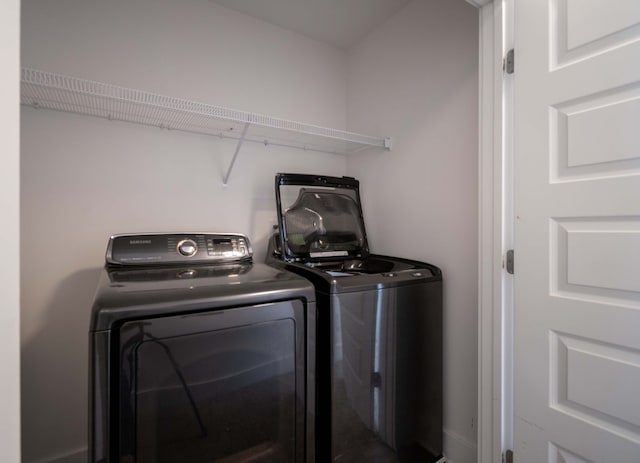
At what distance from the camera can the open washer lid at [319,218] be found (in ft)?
5.70

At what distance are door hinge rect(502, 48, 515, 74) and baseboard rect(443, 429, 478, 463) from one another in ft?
5.78

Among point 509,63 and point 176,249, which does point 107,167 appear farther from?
point 509,63

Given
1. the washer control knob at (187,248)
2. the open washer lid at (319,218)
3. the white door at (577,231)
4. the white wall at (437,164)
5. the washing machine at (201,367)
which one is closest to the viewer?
the washing machine at (201,367)

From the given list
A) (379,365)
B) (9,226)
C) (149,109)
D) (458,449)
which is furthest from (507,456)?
(149,109)

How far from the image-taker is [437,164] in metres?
1.65

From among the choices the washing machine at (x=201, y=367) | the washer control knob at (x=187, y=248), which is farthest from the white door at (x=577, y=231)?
the washer control knob at (x=187, y=248)

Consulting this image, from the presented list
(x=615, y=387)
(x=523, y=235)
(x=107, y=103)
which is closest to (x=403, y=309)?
(x=523, y=235)

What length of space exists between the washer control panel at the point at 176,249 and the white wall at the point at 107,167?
0.34 metres

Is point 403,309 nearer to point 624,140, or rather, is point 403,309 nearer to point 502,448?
point 502,448

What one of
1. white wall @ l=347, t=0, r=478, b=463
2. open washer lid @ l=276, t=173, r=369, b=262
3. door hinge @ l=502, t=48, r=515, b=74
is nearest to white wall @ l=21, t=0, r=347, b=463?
open washer lid @ l=276, t=173, r=369, b=262

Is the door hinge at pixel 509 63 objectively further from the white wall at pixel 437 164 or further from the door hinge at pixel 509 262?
the door hinge at pixel 509 262

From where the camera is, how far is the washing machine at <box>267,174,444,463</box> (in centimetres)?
121

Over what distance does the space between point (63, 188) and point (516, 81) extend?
2129 millimetres

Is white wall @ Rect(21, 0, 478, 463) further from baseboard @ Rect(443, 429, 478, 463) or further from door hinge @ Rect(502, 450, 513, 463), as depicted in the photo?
door hinge @ Rect(502, 450, 513, 463)
